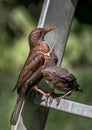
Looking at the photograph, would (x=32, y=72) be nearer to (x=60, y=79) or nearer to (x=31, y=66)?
(x=31, y=66)

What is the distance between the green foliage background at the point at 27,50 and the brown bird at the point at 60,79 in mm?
2045

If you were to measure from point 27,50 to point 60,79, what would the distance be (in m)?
3.46

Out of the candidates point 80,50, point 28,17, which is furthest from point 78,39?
point 28,17

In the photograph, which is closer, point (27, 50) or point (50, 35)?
point (50, 35)

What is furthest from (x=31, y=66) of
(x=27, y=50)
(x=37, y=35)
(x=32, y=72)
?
(x=27, y=50)

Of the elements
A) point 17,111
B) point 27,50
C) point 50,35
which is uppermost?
point 50,35

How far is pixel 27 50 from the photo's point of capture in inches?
257

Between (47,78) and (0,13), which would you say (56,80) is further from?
(0,13)

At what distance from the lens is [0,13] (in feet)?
23.5

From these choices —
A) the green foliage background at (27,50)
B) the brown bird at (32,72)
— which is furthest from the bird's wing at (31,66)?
the green foliage background at (27,50)

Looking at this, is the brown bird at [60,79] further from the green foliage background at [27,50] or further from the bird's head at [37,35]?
the green foliage background at [27,50]

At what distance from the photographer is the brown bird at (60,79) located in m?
3.05

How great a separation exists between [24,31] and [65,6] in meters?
3.82


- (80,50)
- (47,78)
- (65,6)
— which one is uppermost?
(65,6)
